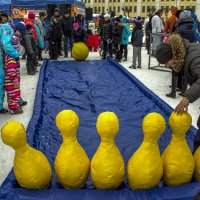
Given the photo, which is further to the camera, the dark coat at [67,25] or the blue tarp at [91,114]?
the dark coat at [67,25]

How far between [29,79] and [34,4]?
5959 millimetres

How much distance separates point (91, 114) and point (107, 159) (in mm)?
2323

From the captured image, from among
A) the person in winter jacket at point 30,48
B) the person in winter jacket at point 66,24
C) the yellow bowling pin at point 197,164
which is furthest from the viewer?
the person in winter jacket at point 66,24

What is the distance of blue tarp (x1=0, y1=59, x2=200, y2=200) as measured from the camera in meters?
2.48

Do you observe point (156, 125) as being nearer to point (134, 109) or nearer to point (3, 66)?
point (134, 109)

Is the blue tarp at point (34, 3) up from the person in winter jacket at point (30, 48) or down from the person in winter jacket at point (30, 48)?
up

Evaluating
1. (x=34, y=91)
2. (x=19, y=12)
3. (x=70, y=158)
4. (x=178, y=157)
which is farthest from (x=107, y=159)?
(x=19, y=12)

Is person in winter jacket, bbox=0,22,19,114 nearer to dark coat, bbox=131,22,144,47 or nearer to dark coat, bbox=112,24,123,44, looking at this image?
dark coat, bbox=131,22,144,47

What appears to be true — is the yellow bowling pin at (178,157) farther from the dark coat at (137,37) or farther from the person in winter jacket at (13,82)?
the dark coat at (137,37)

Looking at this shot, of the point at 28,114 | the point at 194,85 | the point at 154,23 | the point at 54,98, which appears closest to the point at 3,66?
the point at 28,114

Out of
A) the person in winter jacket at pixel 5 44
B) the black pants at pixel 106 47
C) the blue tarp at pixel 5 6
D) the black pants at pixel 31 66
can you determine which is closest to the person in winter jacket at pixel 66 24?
the black pants at pixel 106 47

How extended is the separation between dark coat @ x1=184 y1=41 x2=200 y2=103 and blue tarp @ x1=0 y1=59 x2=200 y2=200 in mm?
781

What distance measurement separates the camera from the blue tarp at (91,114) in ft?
8.14

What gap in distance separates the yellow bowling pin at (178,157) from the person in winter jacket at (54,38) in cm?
820
